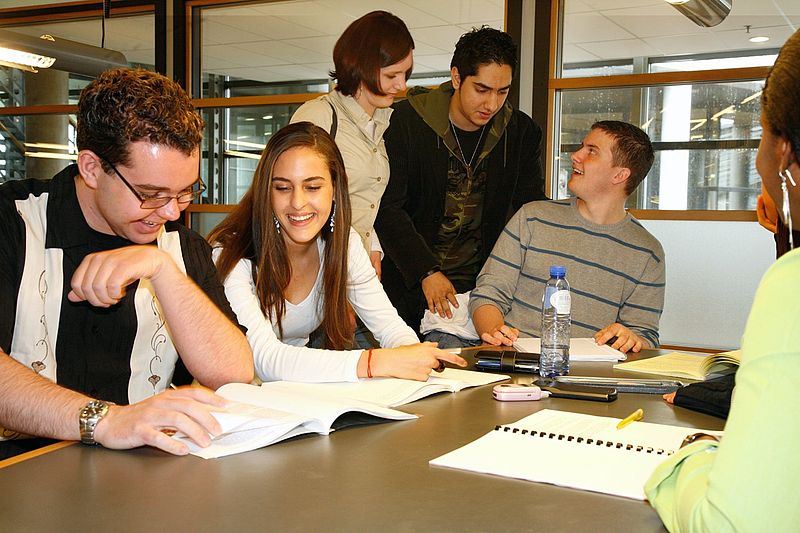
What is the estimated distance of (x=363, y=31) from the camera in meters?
2.82

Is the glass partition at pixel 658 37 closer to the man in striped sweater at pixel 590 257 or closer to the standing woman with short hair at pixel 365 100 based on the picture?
the man in striped sweater at pixel 590 257

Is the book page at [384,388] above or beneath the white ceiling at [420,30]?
beneath

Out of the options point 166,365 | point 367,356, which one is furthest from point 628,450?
point 166,365

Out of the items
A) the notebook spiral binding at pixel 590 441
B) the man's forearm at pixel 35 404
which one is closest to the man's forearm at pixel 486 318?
the notebook spiral binding at pixel 590 441

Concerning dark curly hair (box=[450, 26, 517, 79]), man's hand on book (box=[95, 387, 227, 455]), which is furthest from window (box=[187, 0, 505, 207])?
man's hand on book (box=[95, 387, 227, 455])

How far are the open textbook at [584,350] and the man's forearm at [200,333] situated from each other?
0.80 m

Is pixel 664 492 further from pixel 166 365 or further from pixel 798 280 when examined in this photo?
pixel 166 365

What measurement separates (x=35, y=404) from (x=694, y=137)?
152 inches

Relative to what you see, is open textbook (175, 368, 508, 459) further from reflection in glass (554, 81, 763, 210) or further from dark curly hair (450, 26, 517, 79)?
reflection in glass (554, 81, 763, 210)

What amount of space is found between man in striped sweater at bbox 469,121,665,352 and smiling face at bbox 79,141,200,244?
1245mm

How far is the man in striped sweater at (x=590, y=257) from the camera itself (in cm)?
281

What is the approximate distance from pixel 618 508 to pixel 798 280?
14.5 inches

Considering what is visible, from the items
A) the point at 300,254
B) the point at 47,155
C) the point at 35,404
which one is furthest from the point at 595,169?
the point at 47,155

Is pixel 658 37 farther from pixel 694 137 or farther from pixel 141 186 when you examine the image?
pixel 141 186
